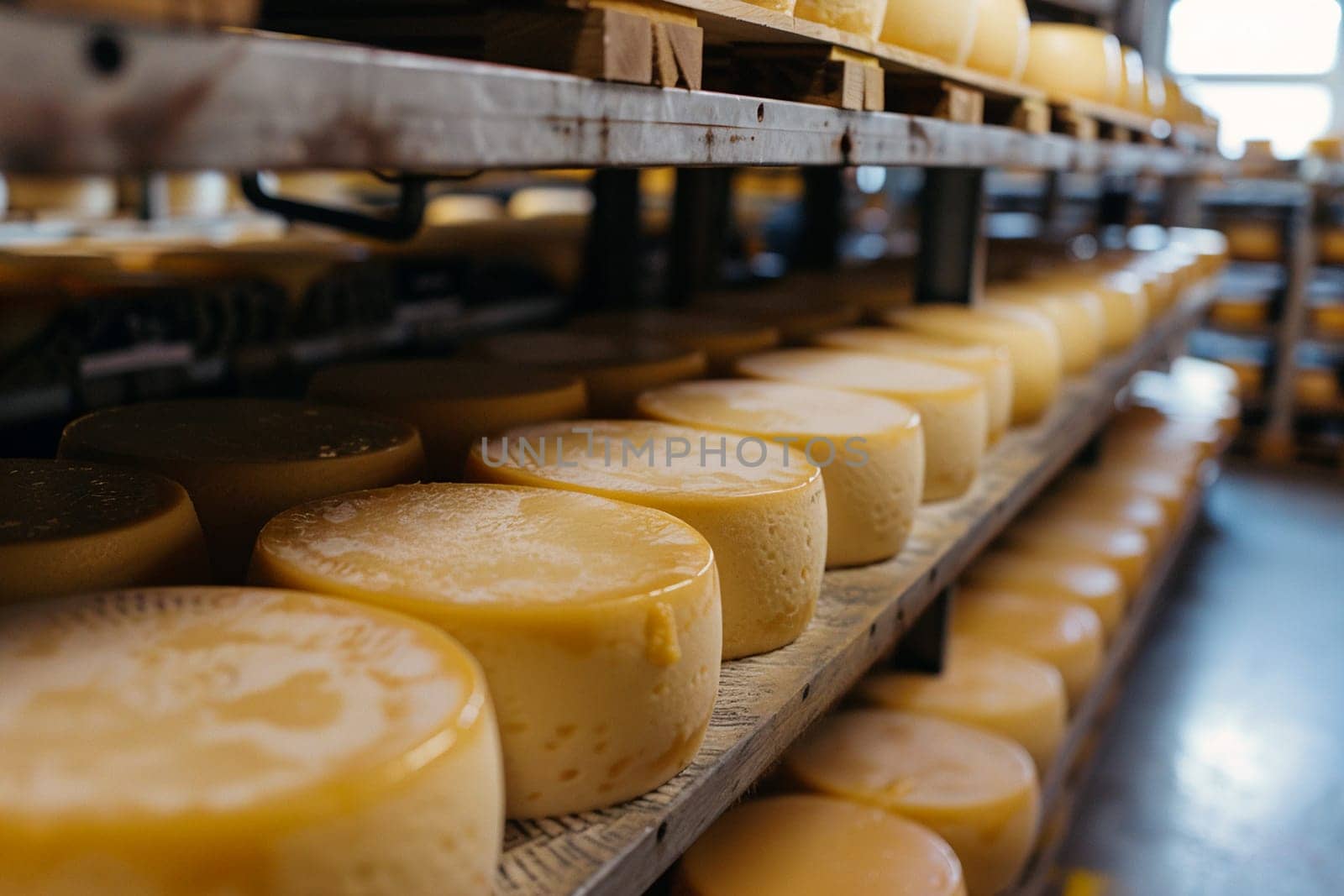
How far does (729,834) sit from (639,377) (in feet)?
2.13

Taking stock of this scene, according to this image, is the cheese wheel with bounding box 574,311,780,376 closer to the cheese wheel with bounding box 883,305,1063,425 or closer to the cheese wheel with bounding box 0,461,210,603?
the cheese wheel with bounding box 883,305,1063,425

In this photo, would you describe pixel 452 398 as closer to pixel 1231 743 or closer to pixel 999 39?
pixel 999 39

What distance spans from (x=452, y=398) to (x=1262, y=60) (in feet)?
29.4

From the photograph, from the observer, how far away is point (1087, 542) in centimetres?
297

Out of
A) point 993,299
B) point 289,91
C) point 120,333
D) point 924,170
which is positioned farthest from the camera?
point 993,299

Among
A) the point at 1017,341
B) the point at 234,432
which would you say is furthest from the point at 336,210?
the point at 1017,341

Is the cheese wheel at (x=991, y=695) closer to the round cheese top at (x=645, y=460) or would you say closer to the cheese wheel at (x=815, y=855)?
the cheese wheel at (x=815, y=855)

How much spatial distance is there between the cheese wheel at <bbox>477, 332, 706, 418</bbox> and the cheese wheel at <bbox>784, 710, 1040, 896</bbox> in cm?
54

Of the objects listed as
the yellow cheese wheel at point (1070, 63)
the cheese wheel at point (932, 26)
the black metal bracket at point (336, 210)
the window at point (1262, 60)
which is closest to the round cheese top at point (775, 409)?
the cheese wheel at point (932, 26)

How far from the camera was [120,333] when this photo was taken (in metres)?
2.09

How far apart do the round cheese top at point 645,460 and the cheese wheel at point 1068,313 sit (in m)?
1.37

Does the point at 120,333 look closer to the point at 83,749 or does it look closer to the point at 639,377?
the point at 639,377

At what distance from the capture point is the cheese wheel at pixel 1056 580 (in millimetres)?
2590

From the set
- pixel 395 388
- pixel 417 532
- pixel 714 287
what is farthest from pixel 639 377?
pixel 714 287
